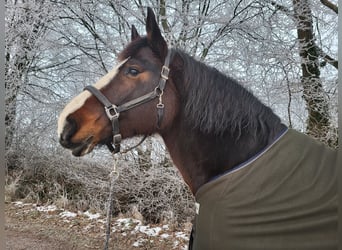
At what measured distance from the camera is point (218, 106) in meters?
0.81

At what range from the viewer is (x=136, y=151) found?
1329 millimetres

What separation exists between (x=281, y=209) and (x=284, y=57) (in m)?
0.67

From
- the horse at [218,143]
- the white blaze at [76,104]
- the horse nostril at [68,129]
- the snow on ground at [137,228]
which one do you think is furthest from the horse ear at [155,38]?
the snow on ground at [137,228]

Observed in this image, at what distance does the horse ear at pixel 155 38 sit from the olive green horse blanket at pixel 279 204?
0.40 meters

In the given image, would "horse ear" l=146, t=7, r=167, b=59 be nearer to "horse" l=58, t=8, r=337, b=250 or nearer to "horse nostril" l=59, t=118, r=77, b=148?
"horse" l=58, t=8, r=337, b=250

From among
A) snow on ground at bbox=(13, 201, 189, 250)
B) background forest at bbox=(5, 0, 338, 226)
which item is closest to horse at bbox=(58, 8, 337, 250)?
background forest at bbox=(5, 0, 338, 226)

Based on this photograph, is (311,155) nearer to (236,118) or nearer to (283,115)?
(236,118)

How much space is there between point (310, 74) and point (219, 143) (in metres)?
0.56

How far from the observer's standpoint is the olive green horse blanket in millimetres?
707

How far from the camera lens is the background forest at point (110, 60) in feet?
3.63

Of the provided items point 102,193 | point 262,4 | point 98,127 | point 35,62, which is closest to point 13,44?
point 35,62

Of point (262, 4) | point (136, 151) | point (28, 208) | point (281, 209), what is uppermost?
point (262, 4)

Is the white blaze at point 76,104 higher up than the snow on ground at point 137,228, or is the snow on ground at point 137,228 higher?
the white blaze at point 76,104

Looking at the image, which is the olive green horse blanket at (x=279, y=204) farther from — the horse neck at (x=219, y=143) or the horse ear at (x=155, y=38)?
the horse ear at (x=155, y=38)
